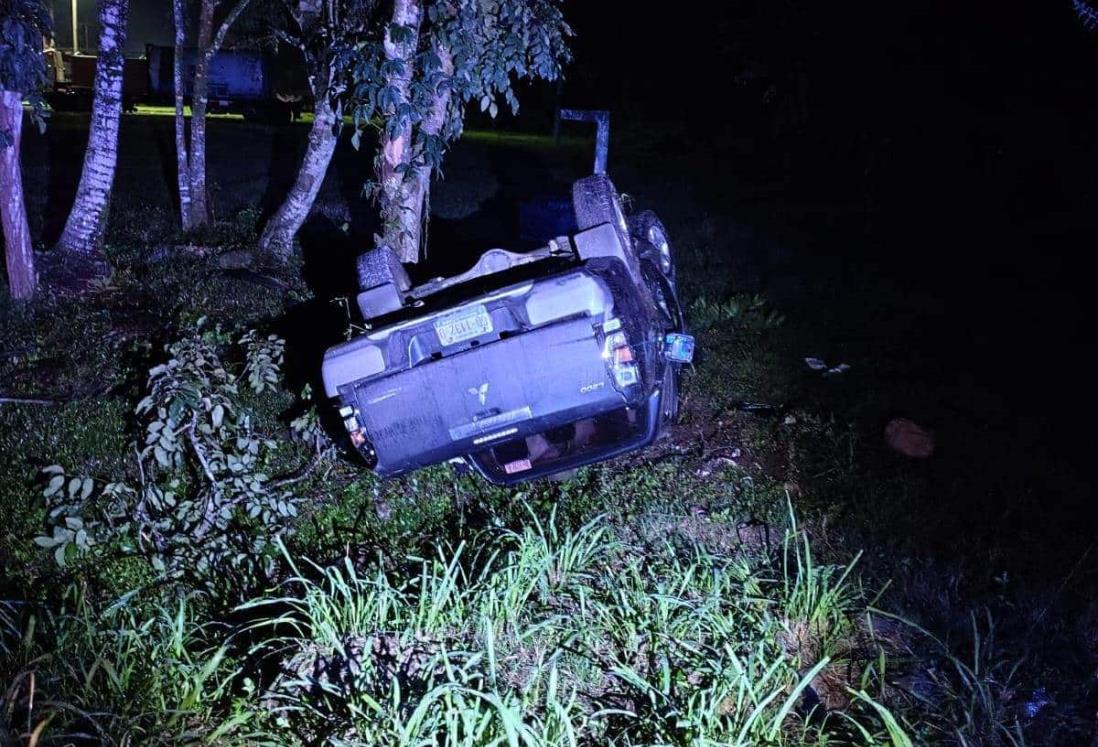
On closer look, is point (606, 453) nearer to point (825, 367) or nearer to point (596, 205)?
point (596, 205)

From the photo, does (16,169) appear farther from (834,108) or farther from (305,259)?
(834,108)

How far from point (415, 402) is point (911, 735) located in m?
2.69

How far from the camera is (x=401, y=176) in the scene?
24.2ft

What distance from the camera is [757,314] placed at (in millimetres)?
8969

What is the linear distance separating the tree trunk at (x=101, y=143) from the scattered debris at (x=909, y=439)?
23.4 ft

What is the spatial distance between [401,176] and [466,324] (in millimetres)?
3026

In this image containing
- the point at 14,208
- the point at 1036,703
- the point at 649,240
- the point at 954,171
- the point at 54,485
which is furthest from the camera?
the point at 954,171

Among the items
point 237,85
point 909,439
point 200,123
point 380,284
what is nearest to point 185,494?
point 380,284

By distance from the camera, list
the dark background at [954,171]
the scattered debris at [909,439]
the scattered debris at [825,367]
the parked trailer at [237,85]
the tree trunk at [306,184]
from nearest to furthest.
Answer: the scattered debris at [909,439], the scattered debris at [825,367], the dark background at [954,171], the tree trunk at [306,184], the parked trailer at [237,85]

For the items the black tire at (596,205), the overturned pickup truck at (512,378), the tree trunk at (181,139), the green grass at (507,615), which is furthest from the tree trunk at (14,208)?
the black tire at (596,205)

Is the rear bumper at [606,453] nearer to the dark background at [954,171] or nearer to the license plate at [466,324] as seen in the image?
the license plate at [466,324]

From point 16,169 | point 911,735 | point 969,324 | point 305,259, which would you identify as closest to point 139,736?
point 911,735

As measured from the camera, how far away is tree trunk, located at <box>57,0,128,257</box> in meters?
8.39

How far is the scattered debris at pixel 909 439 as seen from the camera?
6371 mm
